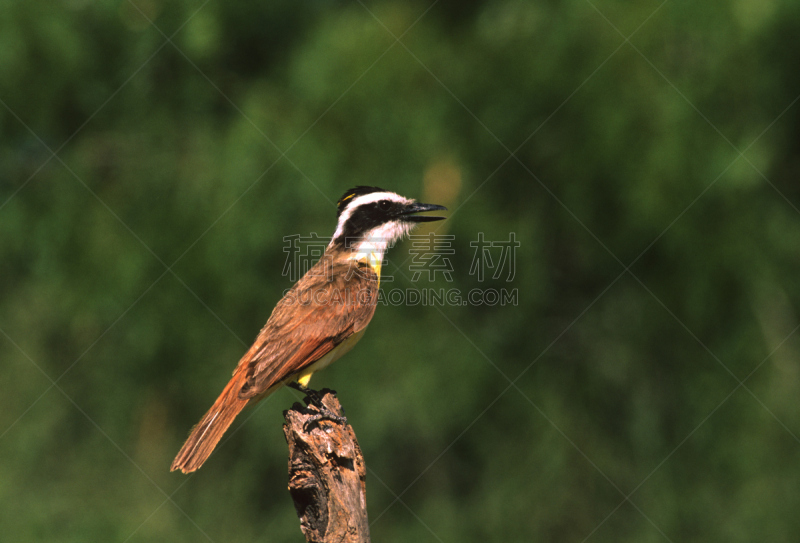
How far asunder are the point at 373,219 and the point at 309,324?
3.57ft

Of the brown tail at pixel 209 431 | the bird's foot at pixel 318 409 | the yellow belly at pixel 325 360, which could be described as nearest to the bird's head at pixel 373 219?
the yellow belly at pixel 325 360

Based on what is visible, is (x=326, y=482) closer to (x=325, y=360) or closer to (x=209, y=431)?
(x=209, y=431)

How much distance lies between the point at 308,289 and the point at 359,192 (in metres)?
0.76

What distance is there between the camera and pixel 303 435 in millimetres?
3609

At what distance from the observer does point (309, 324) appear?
15.0 feet

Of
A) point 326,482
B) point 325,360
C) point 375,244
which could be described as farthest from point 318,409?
point 375,244

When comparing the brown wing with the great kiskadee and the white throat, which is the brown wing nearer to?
the great kiskadee

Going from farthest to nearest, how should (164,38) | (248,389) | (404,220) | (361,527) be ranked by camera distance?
(164,38)
(404,220)
(248,389)
(361,527)

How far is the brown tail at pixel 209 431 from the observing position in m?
3.95

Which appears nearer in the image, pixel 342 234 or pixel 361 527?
pixel 361 527

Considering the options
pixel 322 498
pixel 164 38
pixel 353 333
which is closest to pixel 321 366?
pixel 353 333

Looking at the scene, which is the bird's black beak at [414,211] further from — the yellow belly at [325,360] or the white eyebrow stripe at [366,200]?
the yellow belly at [325,360]

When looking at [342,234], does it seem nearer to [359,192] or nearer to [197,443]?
[359,192]

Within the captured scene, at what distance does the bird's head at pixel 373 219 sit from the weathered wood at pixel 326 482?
6.12ft
